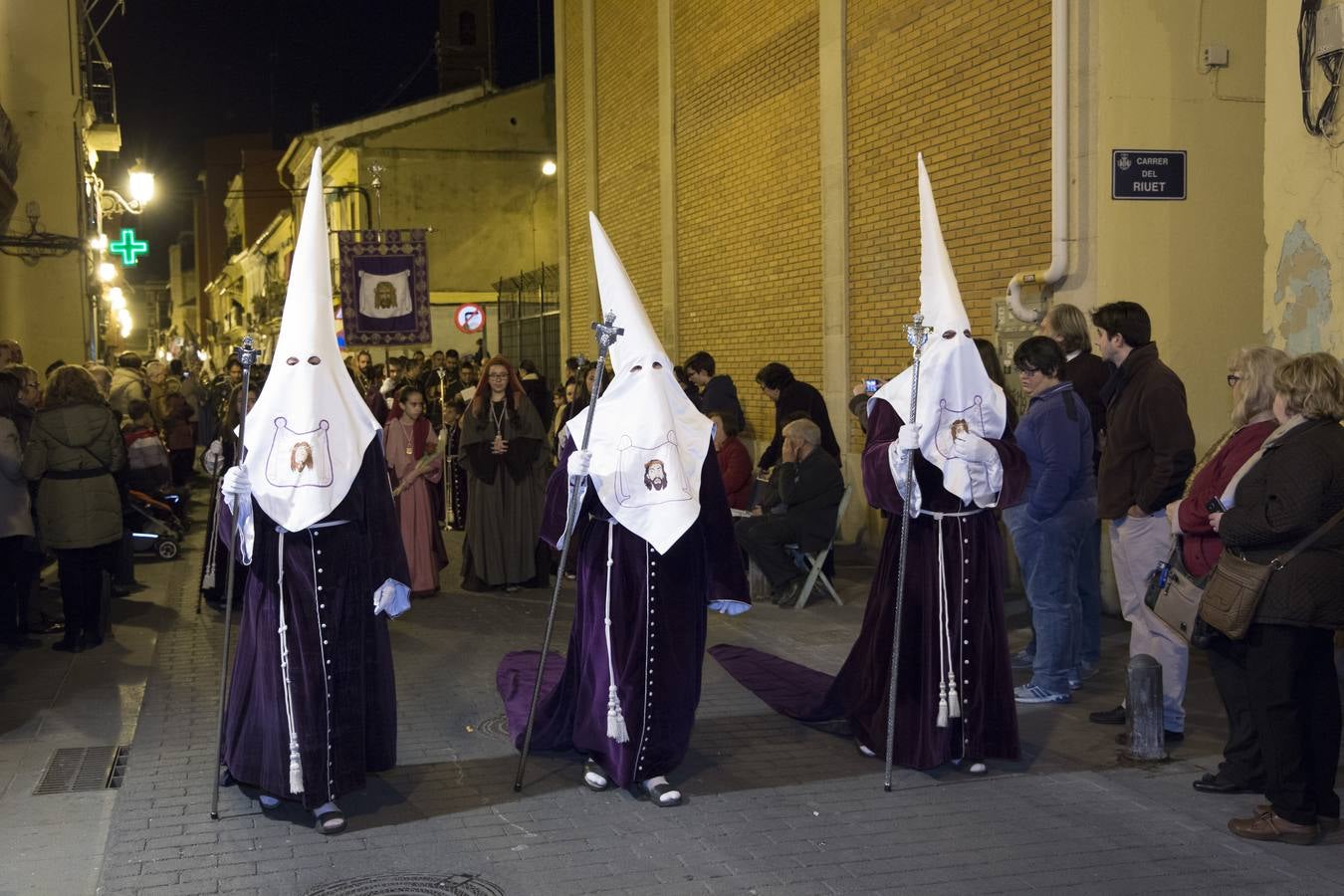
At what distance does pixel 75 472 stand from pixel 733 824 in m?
5.55

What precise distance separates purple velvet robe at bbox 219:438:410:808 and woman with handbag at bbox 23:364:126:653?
3.69 m

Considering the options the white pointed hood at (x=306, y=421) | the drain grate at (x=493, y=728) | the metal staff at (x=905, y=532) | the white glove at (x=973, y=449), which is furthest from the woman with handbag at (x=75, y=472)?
the white glove at (x=973, y=449)

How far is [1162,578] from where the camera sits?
5.88 m

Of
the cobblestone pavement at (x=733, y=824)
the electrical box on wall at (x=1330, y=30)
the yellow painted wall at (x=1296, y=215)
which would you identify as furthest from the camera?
the yellow painted wall at (x=1296, y=215)

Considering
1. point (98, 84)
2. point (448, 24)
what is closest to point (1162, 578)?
point (98, 84)

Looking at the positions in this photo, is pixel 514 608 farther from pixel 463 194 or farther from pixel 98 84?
pixel 463 194

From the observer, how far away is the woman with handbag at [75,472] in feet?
29.2

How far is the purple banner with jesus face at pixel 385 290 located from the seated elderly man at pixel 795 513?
25.8 feet

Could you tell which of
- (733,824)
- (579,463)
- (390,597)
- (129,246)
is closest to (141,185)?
(129,246)

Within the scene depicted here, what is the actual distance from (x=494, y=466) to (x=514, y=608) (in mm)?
1265

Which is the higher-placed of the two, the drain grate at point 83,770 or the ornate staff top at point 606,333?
the ornate staff top at point 606,333

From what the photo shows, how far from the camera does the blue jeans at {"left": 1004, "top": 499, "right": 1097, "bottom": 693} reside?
24.3 feet

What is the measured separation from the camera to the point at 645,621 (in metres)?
5.97

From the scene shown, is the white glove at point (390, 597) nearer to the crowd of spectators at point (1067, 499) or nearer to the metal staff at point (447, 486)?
the crowd of spectators at point (1067, 499)
